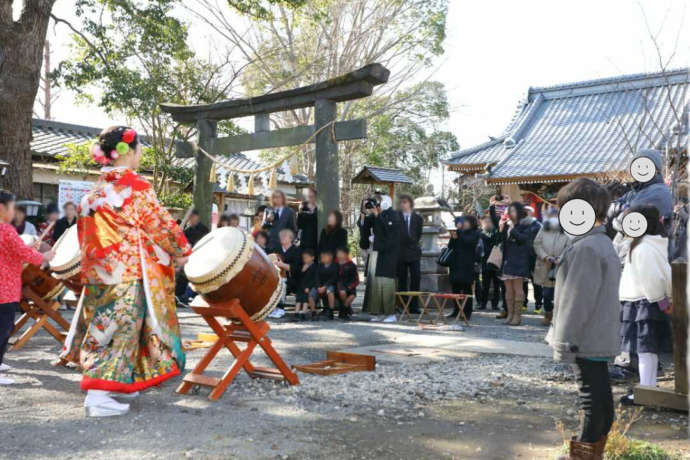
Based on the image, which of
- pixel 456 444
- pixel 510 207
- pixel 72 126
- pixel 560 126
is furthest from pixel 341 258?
pixel 560 126

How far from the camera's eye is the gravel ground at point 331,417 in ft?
10.3

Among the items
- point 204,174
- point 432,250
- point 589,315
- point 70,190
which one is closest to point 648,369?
point 589,315

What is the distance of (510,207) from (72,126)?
14603 millimetres

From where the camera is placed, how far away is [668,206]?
15.0 ft

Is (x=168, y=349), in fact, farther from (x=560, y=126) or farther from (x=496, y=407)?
(x=560, y=126)

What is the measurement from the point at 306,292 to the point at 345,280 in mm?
556

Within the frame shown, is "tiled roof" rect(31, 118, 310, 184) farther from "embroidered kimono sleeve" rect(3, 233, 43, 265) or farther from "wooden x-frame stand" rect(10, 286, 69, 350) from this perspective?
"embroidered kimono sleeve" rect(3, 233, 43, 265)

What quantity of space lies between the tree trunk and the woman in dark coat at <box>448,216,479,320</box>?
6614mm

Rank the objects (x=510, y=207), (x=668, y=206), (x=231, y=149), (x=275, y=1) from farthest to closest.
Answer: (x=275, y=1) < (x=231, y=149) < (x=510, y=207) < (x=668, y=206)

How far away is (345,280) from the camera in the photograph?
8.50 metres

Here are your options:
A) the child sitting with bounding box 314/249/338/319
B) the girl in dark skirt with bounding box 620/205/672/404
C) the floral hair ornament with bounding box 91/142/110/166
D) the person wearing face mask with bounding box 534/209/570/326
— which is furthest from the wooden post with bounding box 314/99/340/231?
the girl in dark skirt with bounding box 620/205/672/404

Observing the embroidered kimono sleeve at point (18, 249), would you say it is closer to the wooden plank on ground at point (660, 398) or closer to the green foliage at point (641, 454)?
the green foliage at point (641, 454)

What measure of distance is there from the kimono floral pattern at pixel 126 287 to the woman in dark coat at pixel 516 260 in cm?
514

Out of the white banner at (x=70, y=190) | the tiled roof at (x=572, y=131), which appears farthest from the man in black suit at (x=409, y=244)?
the tiled roof at (x=572, y=131)
